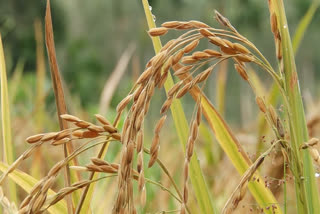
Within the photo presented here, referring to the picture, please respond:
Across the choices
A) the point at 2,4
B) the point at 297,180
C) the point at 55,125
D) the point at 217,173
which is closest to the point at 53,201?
the point at 297,180

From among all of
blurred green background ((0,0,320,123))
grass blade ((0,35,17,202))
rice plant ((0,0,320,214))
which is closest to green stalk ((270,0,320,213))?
rice plant ((0,0,320,214))

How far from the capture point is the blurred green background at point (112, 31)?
11.4m

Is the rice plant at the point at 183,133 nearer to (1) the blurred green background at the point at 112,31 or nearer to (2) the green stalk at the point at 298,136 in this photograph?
(2) the green stalk at the point at 298,136

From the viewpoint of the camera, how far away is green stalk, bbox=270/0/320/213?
44 centimetres

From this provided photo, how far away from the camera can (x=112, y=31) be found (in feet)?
51.1

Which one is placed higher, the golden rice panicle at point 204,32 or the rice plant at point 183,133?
the golden rice panicle at point 204,32

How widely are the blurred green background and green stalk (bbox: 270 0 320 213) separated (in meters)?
9.29

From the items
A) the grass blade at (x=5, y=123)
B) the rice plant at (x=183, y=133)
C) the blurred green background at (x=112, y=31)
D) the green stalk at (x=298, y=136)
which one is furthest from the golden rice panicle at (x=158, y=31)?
the blurred green background at (x=112, y=31)

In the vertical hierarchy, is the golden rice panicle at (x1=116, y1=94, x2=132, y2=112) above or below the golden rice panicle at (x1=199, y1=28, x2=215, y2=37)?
below

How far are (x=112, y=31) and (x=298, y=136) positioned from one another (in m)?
15.3

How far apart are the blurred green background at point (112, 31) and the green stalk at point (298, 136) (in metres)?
9.29

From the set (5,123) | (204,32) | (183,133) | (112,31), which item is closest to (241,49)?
(204,32)

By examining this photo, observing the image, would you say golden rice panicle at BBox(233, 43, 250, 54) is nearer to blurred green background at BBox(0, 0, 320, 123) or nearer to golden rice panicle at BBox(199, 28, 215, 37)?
golden rice panicle at BBox(199, 28, 215, 37)

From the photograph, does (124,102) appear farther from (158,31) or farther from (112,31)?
(112,31)
